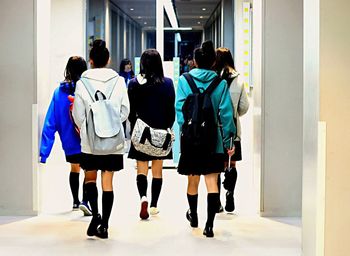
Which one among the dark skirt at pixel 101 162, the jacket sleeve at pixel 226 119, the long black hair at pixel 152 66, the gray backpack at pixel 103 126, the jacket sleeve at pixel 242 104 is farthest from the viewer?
the jacket sleeve at pixel 242 104

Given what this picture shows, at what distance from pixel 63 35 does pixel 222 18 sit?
342 centimetres

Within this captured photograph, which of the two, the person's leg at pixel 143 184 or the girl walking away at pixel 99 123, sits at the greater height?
Result: the girl walking away at pixel 99 123

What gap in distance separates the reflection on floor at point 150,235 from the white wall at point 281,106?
286 mm

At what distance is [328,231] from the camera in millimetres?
3826

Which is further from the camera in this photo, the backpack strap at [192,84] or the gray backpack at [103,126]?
the backpack strap at [192,84]

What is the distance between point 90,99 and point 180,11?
957 centimetres

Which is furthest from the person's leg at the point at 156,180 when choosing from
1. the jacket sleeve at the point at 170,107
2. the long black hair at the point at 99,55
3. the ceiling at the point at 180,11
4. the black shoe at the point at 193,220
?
the ceiling at the point at 180,11

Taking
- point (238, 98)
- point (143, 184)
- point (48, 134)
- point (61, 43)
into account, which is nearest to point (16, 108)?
point (48, 134)

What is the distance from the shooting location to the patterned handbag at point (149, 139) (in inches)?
225

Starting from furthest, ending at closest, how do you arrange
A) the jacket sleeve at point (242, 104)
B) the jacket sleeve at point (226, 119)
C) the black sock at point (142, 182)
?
the black sock at point (142, 182) < the jacket sleeve at point (242, 104) < the jacket sleeve at point (226, 119)

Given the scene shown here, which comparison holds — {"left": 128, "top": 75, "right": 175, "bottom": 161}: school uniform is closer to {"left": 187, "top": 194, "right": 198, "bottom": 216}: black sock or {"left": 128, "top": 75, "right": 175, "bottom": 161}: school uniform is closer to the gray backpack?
{"left": 187, "top": 194, "right": 198, "bottom": 216}: black sock

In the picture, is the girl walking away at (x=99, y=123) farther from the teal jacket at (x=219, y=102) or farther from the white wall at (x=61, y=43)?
the white wall at (x=61, y=43)

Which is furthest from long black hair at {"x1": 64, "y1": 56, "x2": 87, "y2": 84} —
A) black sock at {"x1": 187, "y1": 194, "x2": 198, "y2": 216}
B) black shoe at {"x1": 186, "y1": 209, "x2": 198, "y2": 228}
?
black shoe at {"x1": 186, "y1": 209, "x2": 198, "y2": 228}

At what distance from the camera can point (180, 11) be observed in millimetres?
14266
